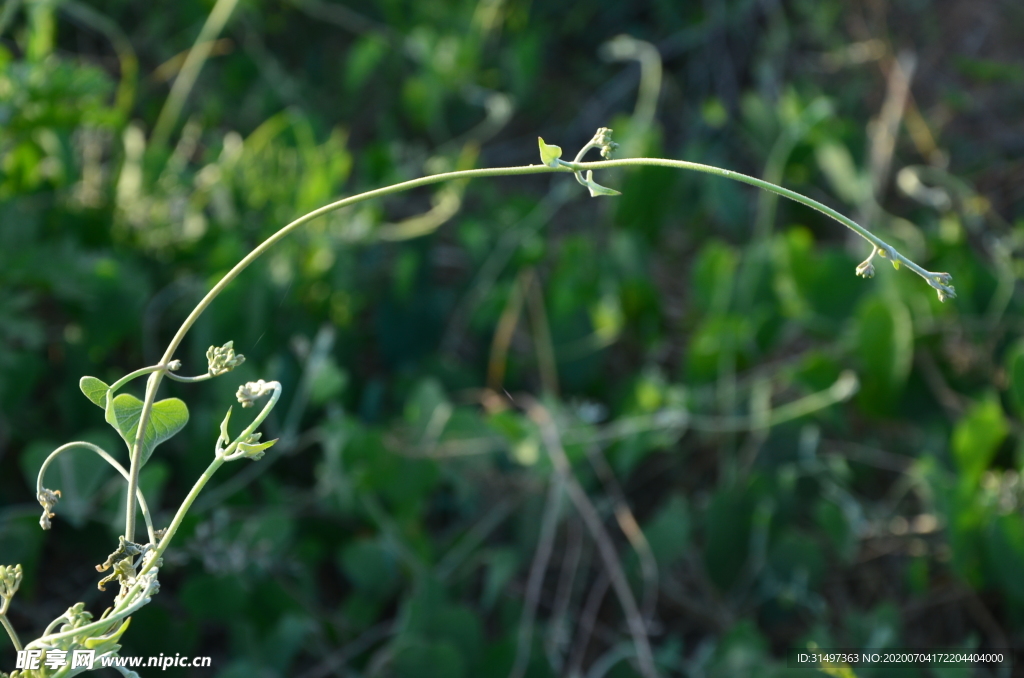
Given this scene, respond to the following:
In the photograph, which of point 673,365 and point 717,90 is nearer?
point 673,365

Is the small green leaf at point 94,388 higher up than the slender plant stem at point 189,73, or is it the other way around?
the small green leaf at point 94,388

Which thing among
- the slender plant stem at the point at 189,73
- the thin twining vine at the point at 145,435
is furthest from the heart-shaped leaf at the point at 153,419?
the slender plant stem at the point at 189,73

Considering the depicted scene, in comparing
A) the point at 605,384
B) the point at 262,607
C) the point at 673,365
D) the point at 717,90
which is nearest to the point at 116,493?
the point at 262,607

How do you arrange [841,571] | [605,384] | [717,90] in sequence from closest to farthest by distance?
[841,571] < [605,384] < [717,90]

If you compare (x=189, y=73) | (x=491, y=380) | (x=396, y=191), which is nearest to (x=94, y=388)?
(x=396, y=191)

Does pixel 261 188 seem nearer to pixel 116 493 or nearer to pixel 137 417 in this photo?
pixel 116 493

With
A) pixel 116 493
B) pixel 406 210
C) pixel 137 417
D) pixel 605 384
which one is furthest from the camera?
pixel 406 210

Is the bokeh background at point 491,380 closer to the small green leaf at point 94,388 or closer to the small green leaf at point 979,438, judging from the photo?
the small green leaf at point 979,438
